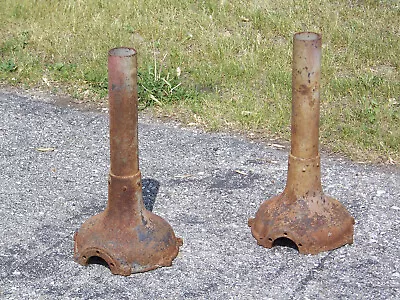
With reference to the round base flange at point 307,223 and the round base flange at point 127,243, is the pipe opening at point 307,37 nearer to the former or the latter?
the round base flange at point 307,223

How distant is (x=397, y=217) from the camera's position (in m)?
4.86

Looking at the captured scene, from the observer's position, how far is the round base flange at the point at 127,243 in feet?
13.9

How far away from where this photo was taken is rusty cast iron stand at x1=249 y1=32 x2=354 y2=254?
437cm

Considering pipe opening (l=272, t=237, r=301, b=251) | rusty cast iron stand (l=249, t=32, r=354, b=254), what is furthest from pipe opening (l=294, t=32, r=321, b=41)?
pipe opening (l=272, t=237, r=301, b=251)

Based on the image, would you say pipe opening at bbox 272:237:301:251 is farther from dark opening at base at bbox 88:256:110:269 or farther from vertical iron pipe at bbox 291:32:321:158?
dark opening at base at bbox 88:256:110:269

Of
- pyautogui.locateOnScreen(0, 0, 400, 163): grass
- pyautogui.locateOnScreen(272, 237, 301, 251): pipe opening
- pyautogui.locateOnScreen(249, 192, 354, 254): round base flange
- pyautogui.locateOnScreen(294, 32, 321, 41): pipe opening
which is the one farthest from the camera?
pyautogui.locateOnScreen(0, 0, 400, 163): grass

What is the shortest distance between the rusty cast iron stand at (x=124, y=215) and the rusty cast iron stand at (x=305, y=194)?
2.06ft

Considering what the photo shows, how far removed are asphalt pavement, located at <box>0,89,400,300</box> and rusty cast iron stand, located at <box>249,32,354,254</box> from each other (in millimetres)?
99

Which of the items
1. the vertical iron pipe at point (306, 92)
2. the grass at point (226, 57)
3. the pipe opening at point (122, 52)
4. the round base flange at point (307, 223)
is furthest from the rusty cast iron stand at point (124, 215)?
the grass at point (226, 57)

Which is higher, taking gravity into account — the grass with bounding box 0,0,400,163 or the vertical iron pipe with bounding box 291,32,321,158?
the vertical iron pipe with bounding box 291,32,321,158

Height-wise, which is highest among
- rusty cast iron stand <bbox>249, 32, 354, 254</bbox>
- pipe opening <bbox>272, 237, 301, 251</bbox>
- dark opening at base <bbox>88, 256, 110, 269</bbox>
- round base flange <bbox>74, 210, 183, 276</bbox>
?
rusty cast iron stand <bbox>249, 32, 354, 254</bbox>

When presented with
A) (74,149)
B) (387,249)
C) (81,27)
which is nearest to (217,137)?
(74,149)

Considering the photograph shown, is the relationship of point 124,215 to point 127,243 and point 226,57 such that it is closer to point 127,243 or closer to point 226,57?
point 127,243

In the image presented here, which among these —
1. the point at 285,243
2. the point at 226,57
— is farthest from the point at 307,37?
the point at 226,57
